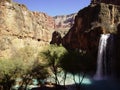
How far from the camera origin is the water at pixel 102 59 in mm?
64312

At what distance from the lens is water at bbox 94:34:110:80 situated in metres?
64.3

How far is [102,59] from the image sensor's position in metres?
65.7

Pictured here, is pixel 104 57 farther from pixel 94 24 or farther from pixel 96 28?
pixel 94 24

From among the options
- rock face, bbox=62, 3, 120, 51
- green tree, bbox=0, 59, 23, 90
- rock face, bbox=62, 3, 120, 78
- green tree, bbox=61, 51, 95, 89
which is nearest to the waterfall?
rock face, bbox=62, 3, 120, 78

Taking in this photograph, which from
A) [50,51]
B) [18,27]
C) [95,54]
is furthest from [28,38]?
[50,51]

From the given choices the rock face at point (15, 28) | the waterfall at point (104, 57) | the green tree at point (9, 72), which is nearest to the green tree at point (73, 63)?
the green tree at point (9, 72)

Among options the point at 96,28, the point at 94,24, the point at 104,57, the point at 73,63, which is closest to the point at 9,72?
the point at 73,63

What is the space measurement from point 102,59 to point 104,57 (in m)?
0.85

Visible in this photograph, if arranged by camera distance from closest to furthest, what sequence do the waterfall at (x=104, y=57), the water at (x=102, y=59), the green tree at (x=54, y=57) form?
1. the green tree at (x=54, y=57)
2. the waterfall at (x=104, y=57)
3. the water at (x=102, y=59)

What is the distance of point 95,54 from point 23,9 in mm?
67515

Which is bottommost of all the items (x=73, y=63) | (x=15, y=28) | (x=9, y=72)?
(x=9, y=72)

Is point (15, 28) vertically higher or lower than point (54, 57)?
higher

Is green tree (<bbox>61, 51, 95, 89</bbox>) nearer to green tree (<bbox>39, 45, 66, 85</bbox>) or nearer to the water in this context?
green tree (<bbox>39, 45, 66, 85</bbox>)

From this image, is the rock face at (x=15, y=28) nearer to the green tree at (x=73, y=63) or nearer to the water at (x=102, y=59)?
the water at (x=102, y=59)
